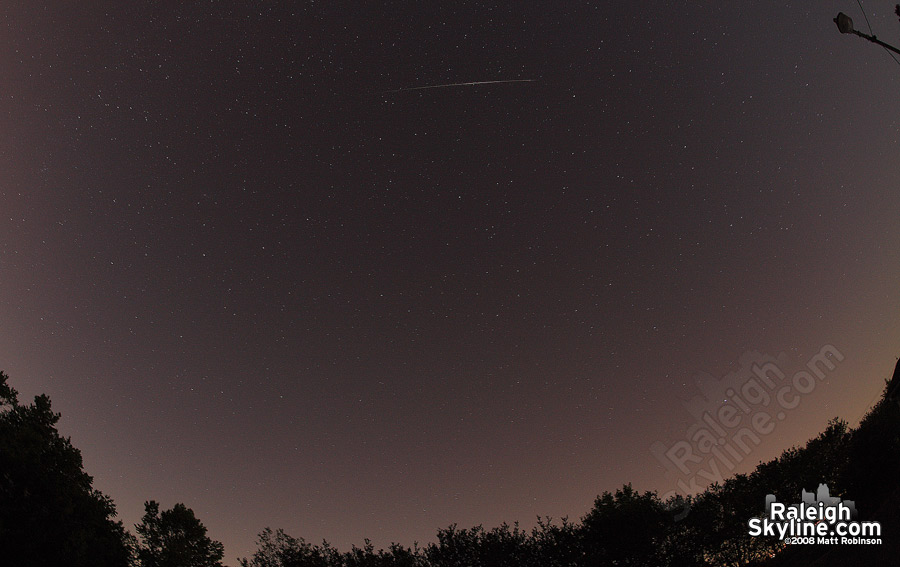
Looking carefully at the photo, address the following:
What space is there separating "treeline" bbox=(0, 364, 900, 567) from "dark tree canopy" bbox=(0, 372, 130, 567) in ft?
0.17

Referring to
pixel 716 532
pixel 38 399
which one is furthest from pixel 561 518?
pixel 38 399

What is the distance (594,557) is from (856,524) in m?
18.9

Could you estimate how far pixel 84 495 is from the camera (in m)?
27.7

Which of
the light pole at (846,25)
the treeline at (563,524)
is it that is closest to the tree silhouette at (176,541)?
the treeline at (563,524)

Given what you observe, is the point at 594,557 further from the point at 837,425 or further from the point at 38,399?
the point at 38,399

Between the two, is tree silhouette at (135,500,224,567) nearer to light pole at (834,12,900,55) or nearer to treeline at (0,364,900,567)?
treeline at (0,364,900,567)

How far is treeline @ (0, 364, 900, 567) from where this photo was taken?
82.0ft

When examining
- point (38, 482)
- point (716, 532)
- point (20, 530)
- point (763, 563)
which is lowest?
point (763, 563)

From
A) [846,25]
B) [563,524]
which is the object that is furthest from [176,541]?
[846,25]

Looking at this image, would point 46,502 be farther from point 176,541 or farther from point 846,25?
point 846,25

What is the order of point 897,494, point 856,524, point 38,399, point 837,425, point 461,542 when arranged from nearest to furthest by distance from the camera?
point 856,524 < point 897,494 < point 38,399 < point 837,425 < point 461,542

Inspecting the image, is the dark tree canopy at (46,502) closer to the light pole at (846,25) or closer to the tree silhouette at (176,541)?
the tree silhouette at (176,541)

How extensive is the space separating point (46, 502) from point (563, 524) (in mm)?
32743

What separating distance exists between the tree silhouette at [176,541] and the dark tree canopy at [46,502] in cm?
229
